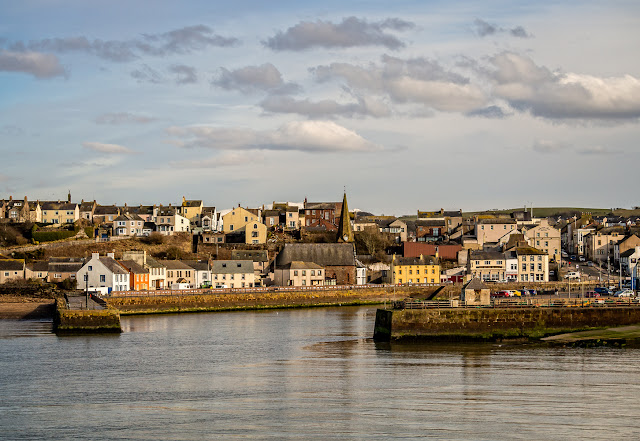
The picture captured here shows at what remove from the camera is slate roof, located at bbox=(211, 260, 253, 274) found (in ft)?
280

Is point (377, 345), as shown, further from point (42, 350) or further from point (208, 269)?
point (208, 269)

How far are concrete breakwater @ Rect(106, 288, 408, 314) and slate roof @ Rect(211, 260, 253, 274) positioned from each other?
8.41 metres

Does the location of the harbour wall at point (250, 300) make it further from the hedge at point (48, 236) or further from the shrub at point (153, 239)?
the hedge at point (48, 236)

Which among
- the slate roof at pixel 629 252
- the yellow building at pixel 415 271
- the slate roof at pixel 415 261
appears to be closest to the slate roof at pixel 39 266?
the yellow building at pixel 415 271

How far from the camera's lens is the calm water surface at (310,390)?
24.5 meters

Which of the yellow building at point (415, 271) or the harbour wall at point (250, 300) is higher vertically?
the yellow building at point (415, 271)

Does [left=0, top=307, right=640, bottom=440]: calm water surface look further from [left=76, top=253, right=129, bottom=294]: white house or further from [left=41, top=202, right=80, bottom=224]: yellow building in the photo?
[left=41, top=202, right=80, bottom=224]: yellow building

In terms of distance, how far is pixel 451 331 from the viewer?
1699 inches

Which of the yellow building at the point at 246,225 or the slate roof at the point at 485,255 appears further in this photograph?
the yellow building at the point at 246,225

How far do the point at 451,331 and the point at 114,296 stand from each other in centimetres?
3538

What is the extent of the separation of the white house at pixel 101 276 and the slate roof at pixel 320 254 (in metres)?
19.7

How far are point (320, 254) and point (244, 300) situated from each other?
1669cm

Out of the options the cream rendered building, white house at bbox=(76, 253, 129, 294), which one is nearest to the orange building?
white house at bbox=(76, 253, 129, 294)

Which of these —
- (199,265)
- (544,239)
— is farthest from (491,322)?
(544,239)
